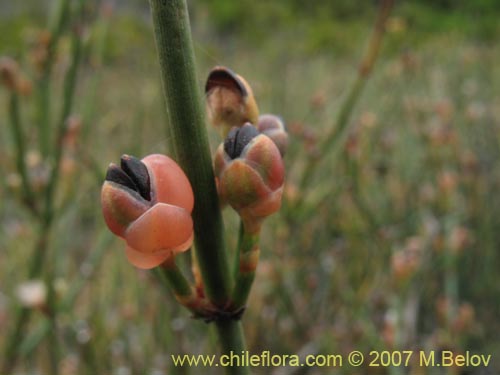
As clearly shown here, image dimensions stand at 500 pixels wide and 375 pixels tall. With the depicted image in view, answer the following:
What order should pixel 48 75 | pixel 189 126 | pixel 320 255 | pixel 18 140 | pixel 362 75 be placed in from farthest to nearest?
pixel 320 255
pixel 362 75
pixel 48 75
pixel 18 140
pixel 189 126

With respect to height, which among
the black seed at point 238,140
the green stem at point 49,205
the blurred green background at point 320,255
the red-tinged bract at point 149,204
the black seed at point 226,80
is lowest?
the blurred green background at point 320,255

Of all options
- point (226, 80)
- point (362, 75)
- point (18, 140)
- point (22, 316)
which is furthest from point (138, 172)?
point (362, 75)

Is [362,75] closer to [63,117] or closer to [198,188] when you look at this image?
[63,117]

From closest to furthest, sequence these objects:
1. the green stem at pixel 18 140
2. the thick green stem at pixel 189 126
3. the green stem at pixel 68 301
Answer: the thick green stem at pixel 189 126, the green stem at pixel 18 140, the green stem at pixel 68 301

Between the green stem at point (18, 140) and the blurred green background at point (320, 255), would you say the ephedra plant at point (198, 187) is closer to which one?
the blurred green background at point (320, 255)

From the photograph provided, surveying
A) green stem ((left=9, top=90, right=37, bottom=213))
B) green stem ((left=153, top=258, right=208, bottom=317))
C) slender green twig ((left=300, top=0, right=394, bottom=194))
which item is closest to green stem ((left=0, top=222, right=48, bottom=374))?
green stem ((left=9, top=90, right=37, bottom=213))

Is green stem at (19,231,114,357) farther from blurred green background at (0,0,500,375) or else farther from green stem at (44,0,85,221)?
green stem at (44,0,85,221)

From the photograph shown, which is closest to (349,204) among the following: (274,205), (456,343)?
(456,343)

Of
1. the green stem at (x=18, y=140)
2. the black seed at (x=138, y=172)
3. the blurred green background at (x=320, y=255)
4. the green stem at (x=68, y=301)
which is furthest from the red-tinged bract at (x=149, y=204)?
the green stem at (x=68, y=301)
